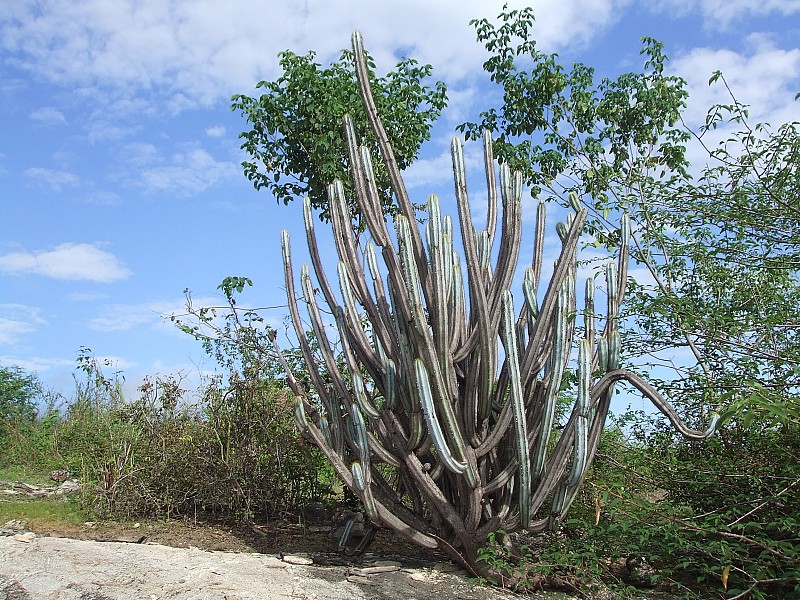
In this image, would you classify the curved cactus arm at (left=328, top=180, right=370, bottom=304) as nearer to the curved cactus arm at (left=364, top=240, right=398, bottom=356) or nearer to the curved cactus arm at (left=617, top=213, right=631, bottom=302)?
the curved cactus arm at (left=364, top=240, right=398, bottom=356)

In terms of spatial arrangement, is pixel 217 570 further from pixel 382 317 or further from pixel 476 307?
pixel 476 307

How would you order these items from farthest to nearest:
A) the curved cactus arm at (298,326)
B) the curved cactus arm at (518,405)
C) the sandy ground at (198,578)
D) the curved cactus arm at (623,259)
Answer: the curved cactus arm at (298,326) → the curved cactus arm at (623,259) → the curved cactus arm at (518,405) → the sandy ground at (198,578)

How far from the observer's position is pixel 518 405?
14.8 ft

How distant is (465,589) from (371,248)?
2.40 m

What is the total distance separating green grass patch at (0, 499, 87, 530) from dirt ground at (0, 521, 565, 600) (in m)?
0.42

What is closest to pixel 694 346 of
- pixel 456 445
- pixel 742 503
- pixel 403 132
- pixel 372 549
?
pixel 742 503

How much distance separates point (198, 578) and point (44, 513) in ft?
10.0

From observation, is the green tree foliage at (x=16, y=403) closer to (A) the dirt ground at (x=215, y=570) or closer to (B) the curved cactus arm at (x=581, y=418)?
(A) the dirt ground at (x=215, y=570)

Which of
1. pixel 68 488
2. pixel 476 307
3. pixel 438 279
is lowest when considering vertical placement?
pixel 68 488

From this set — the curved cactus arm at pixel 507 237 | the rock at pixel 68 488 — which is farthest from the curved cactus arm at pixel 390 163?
the rock at pixel 68 488

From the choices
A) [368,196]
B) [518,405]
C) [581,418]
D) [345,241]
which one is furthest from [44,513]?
[581,418]

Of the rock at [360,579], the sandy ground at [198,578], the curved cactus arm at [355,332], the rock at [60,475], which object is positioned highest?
the curved cactus arm at [355,332]

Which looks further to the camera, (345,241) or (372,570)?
(345,241)

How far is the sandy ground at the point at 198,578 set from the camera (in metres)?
4.37
